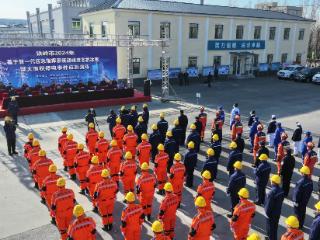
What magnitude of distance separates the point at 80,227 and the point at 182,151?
7999 mm

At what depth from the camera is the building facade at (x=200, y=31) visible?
28938mm

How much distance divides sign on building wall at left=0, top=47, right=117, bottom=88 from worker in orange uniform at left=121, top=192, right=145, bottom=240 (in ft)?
61.2

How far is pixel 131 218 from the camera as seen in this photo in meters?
6.82

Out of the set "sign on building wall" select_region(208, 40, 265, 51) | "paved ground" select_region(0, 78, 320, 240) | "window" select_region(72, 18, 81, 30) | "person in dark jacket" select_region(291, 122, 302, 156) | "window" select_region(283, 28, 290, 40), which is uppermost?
"window" select_region(72, 18, 81, 30)

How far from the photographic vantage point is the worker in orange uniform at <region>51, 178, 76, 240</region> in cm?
742

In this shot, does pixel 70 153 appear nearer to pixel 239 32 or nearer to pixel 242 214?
pixel 242 214

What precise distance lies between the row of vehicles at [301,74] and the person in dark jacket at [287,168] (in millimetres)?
25846

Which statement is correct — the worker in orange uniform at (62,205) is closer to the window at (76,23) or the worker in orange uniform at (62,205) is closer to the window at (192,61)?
the window at (192,61)

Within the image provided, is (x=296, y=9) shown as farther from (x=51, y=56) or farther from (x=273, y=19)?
(x=51, y=56)

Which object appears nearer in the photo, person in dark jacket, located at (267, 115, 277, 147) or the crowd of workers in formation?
the crowd of workers in formation

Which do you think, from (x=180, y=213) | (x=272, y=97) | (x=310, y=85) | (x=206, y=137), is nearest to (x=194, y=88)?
(x=272, y=97)

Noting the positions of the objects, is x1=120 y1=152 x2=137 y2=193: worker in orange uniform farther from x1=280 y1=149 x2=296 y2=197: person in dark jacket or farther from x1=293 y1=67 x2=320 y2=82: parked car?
x1=293 y1=67 x2=320 y2=82: parked car

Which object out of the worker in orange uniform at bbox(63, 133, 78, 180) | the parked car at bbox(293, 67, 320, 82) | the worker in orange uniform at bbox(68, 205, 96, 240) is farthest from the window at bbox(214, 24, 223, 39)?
the worker in orange uniform at bbox(68, 205, 96, 240)

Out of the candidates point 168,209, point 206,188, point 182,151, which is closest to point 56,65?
point 182,151
